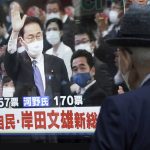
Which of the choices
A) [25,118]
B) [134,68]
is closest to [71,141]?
[25,118]

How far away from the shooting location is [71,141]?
429 centimetres

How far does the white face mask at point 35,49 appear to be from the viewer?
4.23 metres

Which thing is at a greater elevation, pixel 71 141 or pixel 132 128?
pixel 132 128

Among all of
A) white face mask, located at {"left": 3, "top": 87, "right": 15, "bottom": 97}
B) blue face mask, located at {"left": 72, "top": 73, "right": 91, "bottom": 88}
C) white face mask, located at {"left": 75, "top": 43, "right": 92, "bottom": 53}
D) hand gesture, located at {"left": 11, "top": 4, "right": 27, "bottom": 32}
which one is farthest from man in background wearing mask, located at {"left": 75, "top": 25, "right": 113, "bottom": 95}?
white face mask, located at {"left": 3, "top": 87, "right": 15, "bottom": 97}

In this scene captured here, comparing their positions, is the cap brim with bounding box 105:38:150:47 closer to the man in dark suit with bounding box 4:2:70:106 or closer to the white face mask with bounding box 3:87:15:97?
the man in dark suit with bounding box 4:2:70:106

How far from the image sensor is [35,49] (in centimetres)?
425

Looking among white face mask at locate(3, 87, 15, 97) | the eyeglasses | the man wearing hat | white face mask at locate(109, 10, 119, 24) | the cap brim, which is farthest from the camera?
white face mask at locate(3, 87, 15, 97)

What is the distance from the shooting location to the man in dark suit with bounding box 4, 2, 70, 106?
4.22 metres

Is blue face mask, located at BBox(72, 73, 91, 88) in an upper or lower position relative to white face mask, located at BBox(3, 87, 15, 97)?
upper

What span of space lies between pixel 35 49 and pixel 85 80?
52cm

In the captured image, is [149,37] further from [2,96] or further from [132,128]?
[2,96]

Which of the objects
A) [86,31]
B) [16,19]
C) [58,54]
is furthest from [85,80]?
[16,19]

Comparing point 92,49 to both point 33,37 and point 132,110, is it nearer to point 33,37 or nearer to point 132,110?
point 33,37

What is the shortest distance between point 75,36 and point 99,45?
221mm
